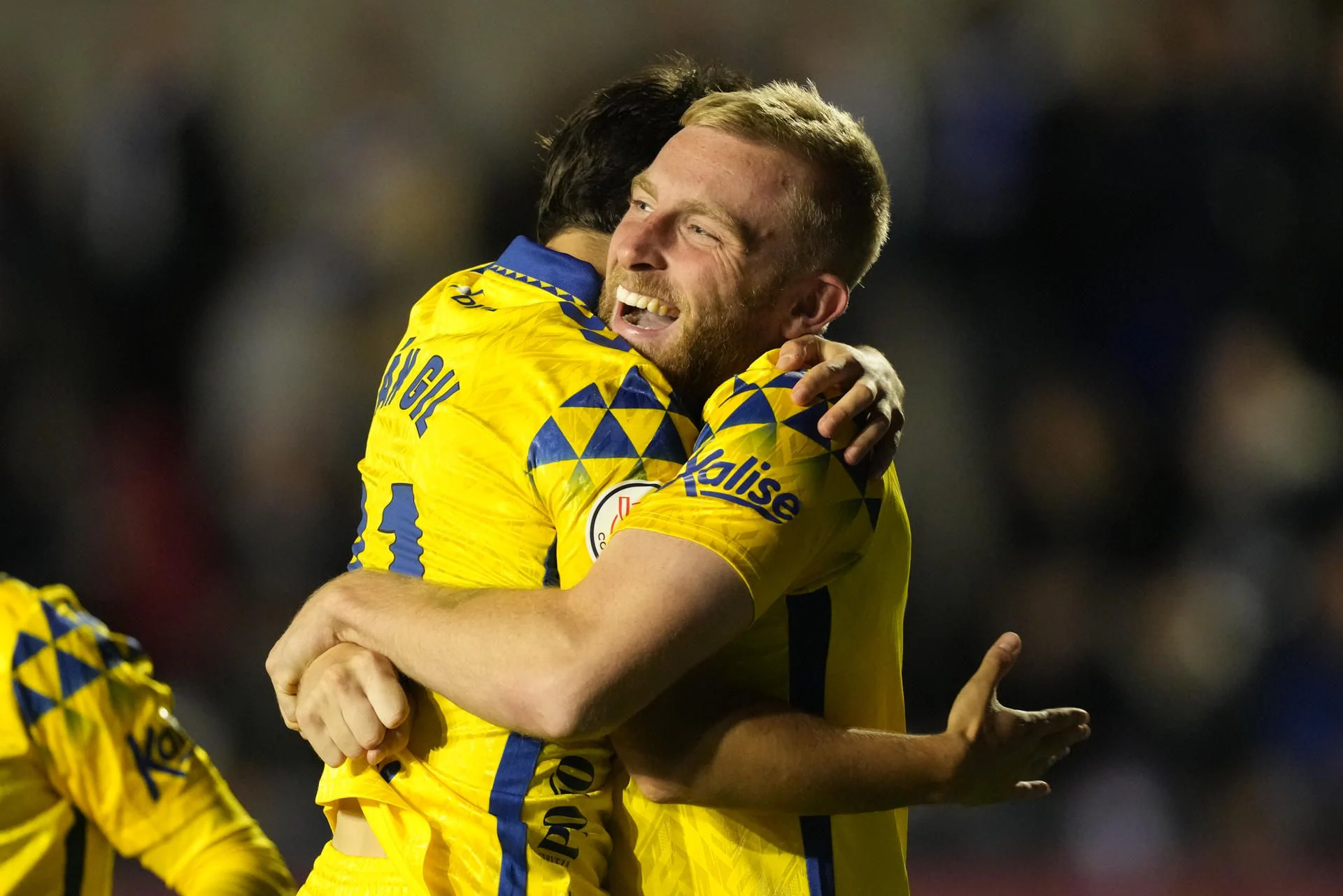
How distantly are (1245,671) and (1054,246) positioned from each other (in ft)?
6.48

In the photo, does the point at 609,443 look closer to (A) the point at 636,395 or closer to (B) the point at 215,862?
(A) the point at 636,395

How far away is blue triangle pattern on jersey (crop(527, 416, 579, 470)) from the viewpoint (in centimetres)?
202

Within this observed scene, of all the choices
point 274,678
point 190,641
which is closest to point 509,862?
point 274,678

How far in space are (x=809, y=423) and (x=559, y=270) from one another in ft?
2.05

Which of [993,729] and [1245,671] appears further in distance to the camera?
[1245,671]

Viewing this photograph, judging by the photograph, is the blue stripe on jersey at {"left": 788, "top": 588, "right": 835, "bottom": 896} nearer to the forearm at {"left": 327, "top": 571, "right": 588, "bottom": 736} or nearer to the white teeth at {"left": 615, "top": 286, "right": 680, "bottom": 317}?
the forearm at {"left": 327, "top": 571, "right": 588, "bottom": 736}

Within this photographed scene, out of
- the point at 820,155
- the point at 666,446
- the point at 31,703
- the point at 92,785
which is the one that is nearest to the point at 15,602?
the point at 31,703

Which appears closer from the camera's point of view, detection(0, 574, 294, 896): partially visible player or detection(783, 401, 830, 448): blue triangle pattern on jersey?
detection(783, 401, 830, 448): blue triangle pattern on jersey

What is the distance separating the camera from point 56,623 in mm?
2412

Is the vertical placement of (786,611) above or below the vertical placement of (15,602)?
above

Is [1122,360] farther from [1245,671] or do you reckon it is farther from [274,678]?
[274,678]

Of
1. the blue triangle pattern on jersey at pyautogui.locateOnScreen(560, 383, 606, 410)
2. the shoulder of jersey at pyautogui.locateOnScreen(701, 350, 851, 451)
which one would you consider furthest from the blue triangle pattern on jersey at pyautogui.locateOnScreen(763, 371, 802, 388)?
the blue triangle pattern on jersey at pyautogui.locateOnScreen(560, 383, 606, 410)

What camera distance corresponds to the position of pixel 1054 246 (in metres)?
6.73

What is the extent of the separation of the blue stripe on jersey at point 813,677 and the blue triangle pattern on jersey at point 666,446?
262mm
